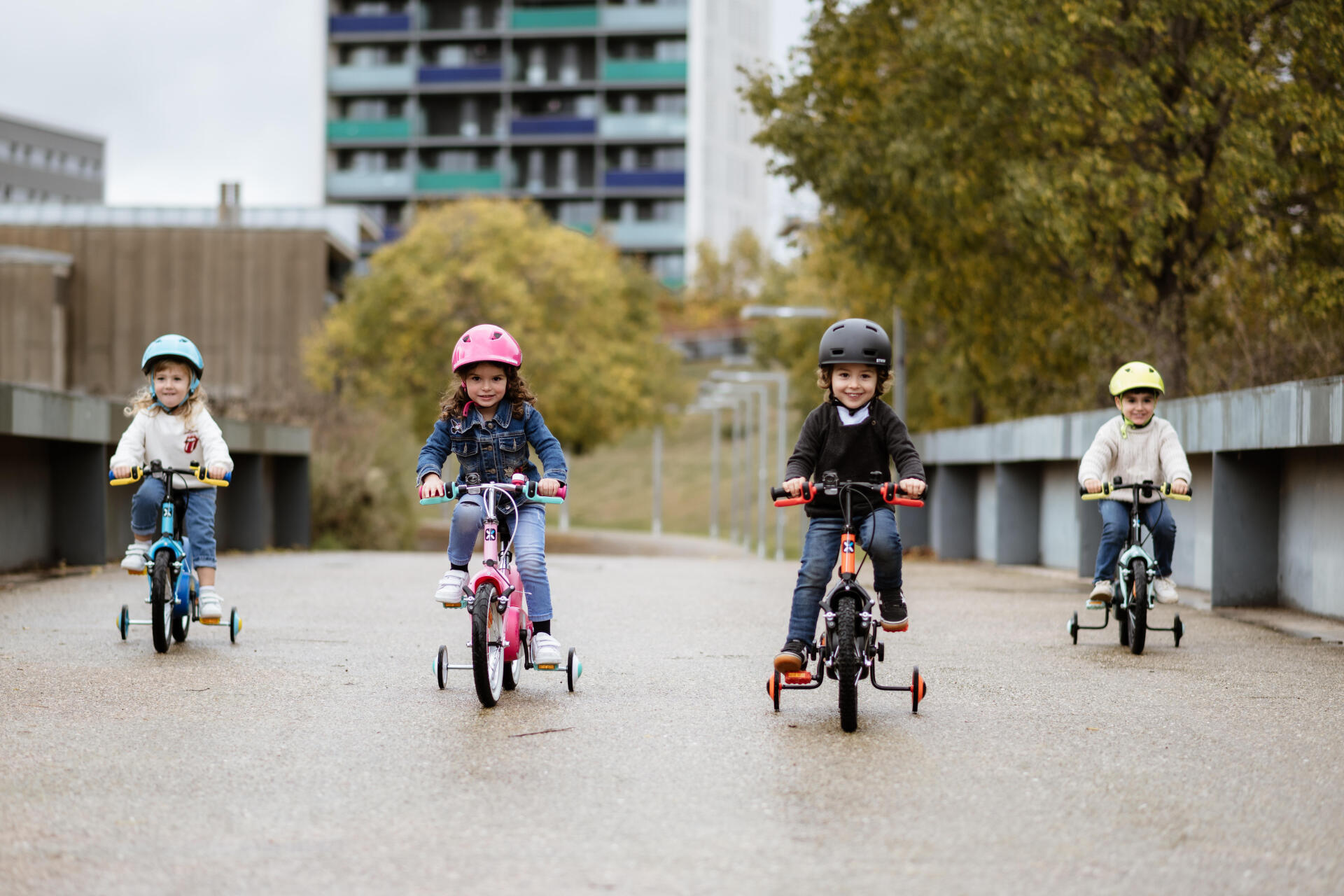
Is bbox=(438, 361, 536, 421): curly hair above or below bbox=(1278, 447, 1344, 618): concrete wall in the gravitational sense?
above

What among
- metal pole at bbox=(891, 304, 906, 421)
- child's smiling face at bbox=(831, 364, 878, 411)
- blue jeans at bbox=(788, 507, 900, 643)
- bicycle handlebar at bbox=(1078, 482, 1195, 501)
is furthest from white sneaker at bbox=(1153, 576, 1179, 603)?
metal pole at bbox=(891, 304, 906, 421)

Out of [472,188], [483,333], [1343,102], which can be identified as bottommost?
[483,333]

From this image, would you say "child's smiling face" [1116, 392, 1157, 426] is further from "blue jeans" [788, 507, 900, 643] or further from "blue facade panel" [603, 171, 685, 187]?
"blue facade panel" [603, 171, 685, 187]

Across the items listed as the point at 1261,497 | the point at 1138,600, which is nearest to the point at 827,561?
A: the point at 1138,600

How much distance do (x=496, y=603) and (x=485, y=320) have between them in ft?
134

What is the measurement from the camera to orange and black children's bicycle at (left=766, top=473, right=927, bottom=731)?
260 inches

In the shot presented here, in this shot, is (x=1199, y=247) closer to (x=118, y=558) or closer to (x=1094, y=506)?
(x=1094, y=506)

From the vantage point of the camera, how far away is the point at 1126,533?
32.6 ft

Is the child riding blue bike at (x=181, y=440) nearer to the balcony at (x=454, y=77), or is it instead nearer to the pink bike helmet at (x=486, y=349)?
the pink bike helmet at (x=486, y=349)

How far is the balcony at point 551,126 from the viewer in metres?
86.5

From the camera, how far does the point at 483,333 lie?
7.59 m

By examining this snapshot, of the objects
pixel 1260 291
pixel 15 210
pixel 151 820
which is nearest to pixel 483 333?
pixel 151 820

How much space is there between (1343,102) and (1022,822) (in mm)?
14462

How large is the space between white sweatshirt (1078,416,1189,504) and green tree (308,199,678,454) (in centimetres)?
3730
